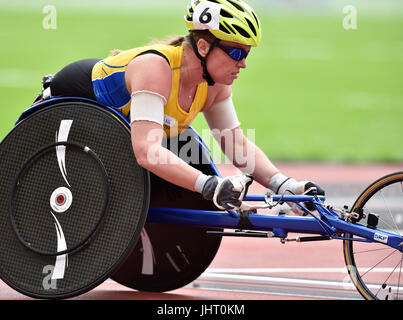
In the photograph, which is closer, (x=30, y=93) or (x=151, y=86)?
(x=151, y=86)

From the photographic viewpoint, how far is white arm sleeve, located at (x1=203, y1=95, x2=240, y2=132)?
6.09 metres

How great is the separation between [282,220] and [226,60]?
3.33ft

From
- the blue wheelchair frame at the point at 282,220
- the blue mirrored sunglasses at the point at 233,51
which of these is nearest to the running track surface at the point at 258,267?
the blue wheelchair frame at the point at 282,220

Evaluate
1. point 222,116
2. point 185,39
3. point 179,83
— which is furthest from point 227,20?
point 222,116

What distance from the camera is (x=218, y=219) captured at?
18.4 feet

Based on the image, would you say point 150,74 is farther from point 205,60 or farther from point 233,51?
point 233,51

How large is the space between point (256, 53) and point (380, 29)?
725 centimetres

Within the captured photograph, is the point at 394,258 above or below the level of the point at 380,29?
below

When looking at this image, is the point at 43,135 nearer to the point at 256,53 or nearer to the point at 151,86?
the point at 151,86

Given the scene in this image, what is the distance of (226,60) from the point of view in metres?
5.49

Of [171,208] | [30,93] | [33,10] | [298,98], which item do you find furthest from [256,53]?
[171,208]

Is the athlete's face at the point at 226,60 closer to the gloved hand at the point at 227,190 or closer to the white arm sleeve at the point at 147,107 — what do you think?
the white arm sleeve at the point at 147,107

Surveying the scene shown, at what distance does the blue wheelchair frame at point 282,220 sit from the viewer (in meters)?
5.29

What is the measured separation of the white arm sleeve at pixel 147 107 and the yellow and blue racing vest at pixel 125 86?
9.9 inches
